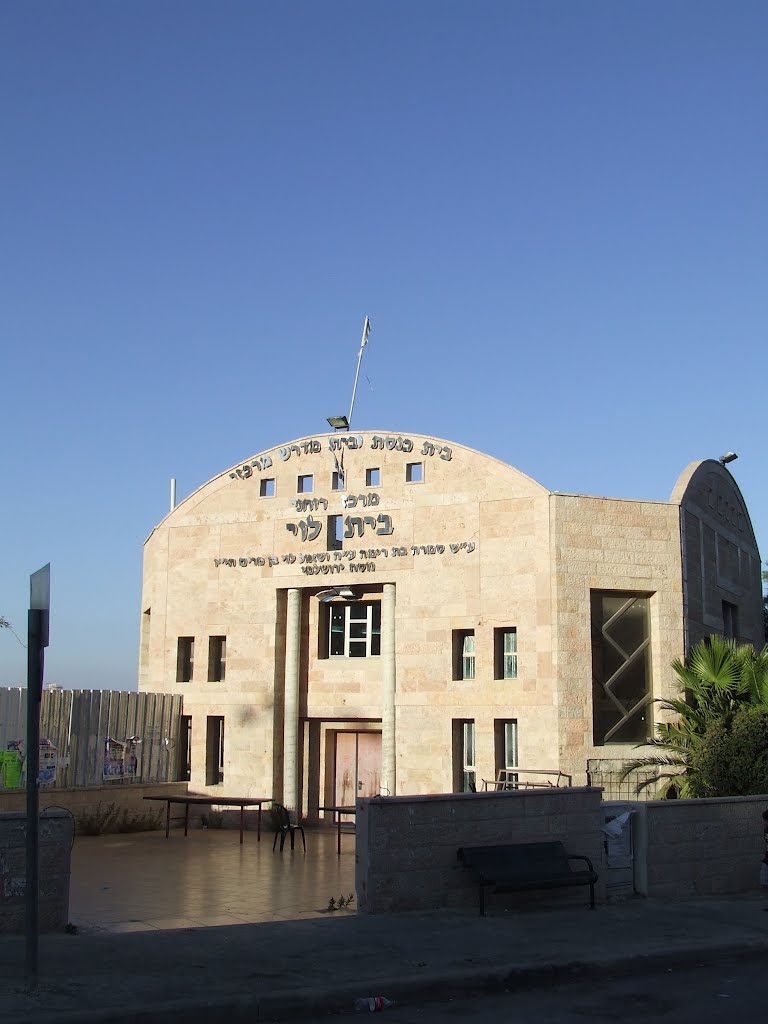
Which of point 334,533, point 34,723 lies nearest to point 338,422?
point 334,533

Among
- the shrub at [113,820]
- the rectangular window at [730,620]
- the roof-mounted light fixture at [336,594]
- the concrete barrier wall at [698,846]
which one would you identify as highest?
the roof-mounted light fixture at [336,594]

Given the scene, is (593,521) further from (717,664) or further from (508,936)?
(508,936)

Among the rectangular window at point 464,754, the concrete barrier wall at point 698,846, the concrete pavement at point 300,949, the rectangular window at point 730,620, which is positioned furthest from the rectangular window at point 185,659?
the concrete barrier wall at point 698,846

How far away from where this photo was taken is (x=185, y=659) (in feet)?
92.2

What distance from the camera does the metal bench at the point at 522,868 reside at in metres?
13.2

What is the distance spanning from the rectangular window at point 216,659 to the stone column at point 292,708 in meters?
1.91

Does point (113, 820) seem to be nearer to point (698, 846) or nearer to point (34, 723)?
point (698, 846)

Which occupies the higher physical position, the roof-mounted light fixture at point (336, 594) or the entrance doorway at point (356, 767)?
the roof-mounted light fixture at point (336, 594)

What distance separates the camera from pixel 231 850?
21.1 m

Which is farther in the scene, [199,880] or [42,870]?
[199,880]

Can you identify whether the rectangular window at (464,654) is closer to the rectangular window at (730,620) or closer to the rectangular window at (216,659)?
the rectangular window at (216,659)

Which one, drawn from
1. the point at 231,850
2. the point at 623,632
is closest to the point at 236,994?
the point at 231,850

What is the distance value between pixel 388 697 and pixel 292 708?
2.65 m

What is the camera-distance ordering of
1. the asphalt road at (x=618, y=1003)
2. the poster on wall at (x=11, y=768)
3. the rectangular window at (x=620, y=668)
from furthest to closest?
the rectangular window at (x=620, y=668) → the poster on wall at (x=11, y=768) → the asphalt road at (x=618, y=1003)
